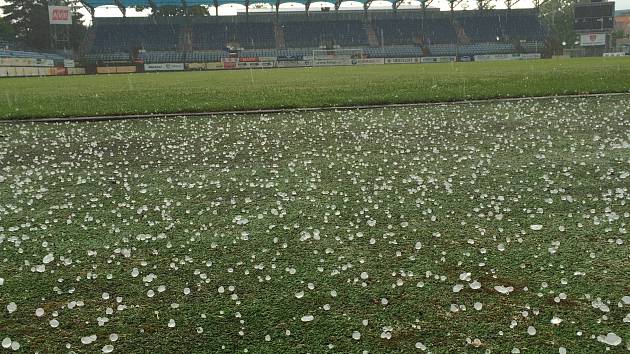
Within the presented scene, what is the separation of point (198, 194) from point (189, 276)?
1.67m

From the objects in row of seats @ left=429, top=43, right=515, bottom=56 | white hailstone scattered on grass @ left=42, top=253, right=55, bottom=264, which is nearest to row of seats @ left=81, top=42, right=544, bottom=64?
Answer: row of seats @ left=429, top=43, right=515, bottom=56

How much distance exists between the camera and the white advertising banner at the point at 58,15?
5788 centimetres

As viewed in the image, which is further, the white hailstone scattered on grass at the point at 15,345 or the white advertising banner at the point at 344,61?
the white advertising banner at the point at 344,61

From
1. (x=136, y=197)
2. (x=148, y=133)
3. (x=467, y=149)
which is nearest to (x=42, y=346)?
(x=136, y=197)

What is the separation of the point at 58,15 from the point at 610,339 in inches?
2692

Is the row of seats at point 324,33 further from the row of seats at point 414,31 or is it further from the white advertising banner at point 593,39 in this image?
the white advertising banner at point 593,39

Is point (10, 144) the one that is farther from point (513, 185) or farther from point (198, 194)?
point (513, 185)

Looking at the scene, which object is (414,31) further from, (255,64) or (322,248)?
(322,248)

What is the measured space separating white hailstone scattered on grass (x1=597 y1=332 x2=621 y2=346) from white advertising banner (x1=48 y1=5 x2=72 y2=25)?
67.8 m

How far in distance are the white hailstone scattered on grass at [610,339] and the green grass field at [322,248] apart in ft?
0.07

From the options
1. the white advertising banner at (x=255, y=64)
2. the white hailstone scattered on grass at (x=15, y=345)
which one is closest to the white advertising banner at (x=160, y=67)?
the white advertising banner at (x=255, y=64)

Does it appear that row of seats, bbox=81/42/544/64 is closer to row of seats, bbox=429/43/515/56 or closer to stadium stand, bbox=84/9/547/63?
row of seats, bbox=429/43/515/56

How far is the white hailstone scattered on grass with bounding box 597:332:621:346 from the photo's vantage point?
194 centimetres

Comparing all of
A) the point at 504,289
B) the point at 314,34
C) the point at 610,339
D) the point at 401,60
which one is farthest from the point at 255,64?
the point at 610,339
